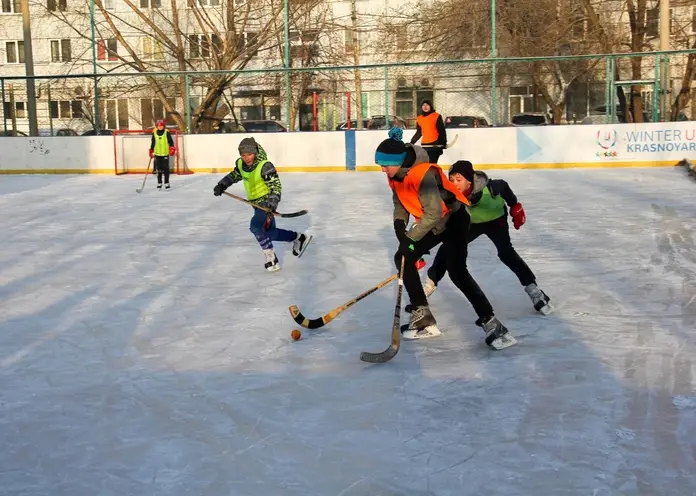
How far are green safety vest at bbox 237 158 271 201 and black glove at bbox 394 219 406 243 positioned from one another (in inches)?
104

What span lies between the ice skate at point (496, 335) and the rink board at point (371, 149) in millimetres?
12828

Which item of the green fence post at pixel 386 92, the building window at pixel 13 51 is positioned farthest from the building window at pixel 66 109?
the building window at pixel 13 51

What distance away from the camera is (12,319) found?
588cm

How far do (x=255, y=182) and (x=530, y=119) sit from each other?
12309 millimetres

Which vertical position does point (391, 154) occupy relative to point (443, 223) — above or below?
above

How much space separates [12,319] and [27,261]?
243 cm

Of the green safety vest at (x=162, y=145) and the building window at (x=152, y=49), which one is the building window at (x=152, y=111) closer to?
the green safety vest at (x=162, y=145)

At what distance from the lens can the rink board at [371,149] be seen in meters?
17.0

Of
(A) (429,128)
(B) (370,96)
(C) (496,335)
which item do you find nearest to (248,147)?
(C) (496,335)

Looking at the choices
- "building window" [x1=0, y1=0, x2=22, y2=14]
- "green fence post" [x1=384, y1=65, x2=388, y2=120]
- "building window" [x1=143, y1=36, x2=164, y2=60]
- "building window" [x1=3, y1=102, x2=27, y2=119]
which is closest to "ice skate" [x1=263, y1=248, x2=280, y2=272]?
"green fence post" [x1=384, y1=65, x2=388, y2=120]

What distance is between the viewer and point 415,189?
15.4 ft

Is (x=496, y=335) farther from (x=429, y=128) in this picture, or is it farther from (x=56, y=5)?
(x=56, y=5)

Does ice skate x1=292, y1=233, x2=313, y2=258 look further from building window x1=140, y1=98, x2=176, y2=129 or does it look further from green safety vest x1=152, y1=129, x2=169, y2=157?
building window x1=140, y1=98, x2=176, y2=129

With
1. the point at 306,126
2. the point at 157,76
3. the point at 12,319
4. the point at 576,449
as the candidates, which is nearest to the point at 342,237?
the point at 12,319
